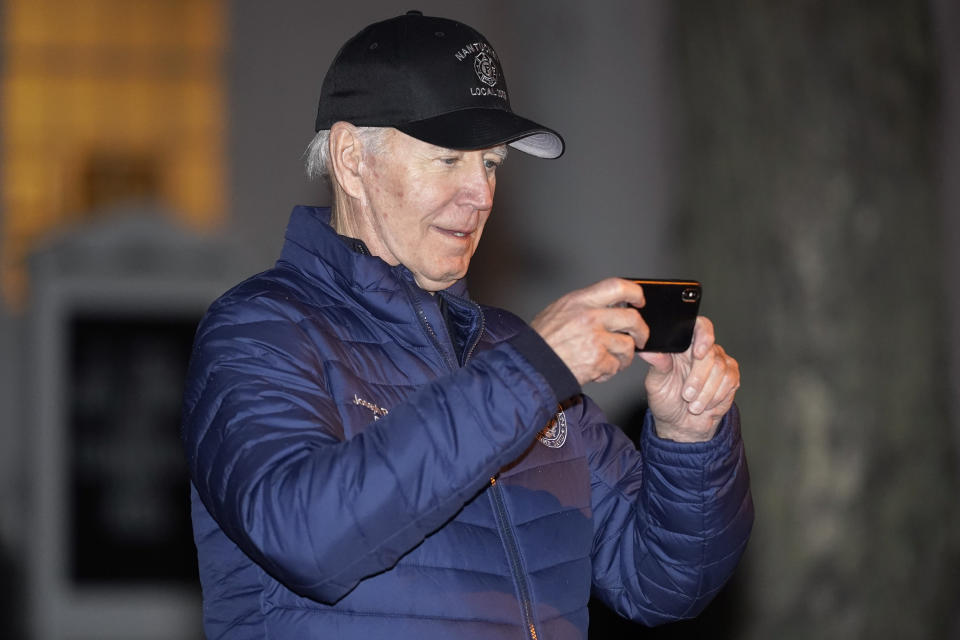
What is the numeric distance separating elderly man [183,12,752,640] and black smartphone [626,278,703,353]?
47 mm

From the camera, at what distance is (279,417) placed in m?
1.33

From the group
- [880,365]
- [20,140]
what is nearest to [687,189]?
[880,365]

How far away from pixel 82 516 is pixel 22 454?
1.11 meters

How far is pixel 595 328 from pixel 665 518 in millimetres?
428

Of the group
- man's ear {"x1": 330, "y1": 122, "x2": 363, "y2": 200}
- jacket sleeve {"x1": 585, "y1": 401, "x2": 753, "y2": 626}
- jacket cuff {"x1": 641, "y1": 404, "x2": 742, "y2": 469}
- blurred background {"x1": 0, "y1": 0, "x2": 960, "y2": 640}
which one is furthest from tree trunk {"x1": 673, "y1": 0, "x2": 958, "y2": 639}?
man's ear {"x1": 330, "y1": 122, "x2": 363, "y2": 200}

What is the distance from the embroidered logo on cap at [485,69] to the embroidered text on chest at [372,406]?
A: 1.51ft

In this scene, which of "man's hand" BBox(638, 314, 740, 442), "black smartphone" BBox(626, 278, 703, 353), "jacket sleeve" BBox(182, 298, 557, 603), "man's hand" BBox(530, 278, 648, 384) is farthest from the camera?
"man's hand" BBox(638, 314, 740, 442)

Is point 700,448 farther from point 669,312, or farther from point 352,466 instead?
point 352,466

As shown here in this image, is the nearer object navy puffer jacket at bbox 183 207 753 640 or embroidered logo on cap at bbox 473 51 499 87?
navy puffer jacket at bbox 183 207 753 640

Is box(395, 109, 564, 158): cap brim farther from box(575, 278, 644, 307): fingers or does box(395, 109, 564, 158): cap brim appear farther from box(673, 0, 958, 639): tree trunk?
box(673, 0, 958, 639): tree trunk

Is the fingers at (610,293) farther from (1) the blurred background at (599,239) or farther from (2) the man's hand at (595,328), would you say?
(1) the blurred background at (599,239)

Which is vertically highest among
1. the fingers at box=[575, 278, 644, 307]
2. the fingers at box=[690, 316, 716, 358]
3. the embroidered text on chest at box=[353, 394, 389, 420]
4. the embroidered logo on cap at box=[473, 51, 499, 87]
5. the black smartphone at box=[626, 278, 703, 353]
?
the embroidered logo on cap at box=[473, 51, 499, 87]

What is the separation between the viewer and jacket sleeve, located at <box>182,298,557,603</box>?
4.08 feet

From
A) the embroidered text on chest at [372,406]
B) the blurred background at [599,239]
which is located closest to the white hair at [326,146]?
the embroidered text on chest at [372,406]
